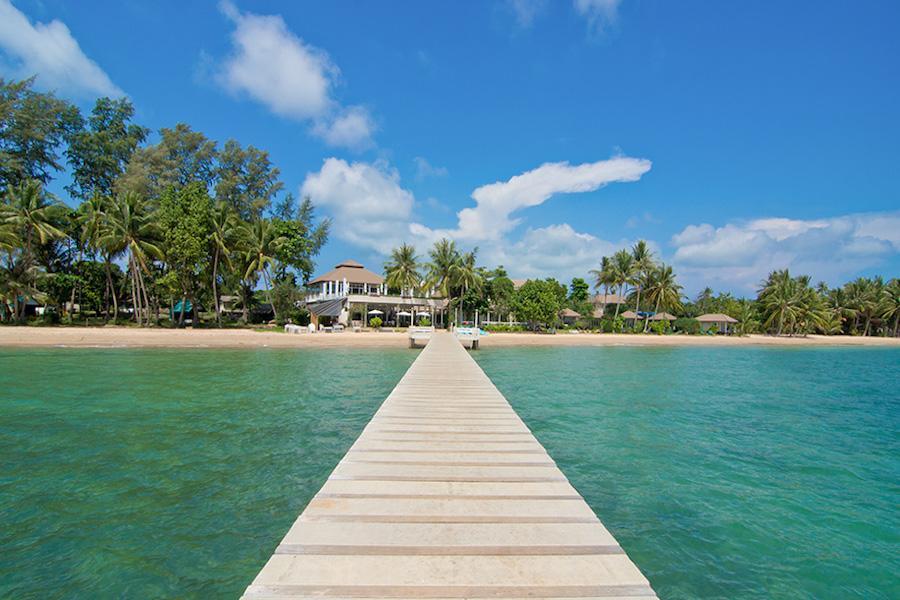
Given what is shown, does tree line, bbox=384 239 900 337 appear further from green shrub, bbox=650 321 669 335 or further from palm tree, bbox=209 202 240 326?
palm tree, bbox=209 202 240 326

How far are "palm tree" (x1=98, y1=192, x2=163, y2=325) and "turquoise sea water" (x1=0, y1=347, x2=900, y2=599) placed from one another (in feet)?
→ 59.7

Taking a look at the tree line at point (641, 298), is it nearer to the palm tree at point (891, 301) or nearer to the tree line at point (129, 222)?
the palm tree at point (891, 301)

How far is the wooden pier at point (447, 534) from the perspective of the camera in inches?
102

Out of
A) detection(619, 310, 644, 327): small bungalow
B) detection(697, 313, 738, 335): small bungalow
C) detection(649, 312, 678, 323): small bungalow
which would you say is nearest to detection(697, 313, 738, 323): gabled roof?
detection(697, 313, 738, 335): small bungalow

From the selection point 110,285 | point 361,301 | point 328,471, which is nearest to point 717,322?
point 361,301

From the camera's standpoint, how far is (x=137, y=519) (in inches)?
216

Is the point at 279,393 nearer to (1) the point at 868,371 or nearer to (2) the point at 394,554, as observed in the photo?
(2) the point at 394,554

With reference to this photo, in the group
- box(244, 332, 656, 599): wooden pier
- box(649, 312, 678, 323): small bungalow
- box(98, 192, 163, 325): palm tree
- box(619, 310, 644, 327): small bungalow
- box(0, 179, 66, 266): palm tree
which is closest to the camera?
box(244, 332, 656, 599): wooden pier

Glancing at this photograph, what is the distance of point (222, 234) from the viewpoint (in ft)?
112

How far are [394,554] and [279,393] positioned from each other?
38.1 ft

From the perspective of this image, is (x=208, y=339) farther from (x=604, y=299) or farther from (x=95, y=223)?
(x=604, y=299)

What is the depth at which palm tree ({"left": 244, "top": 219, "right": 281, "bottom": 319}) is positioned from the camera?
36156mm

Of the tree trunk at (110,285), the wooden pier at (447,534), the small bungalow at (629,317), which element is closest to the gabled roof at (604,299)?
the small bungalow at (629,317)

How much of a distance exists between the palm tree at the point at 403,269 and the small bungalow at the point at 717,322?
127 feet
